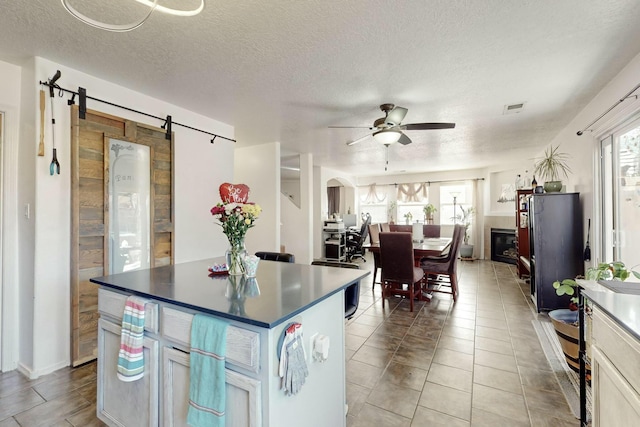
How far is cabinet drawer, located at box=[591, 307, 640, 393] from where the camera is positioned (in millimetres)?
907

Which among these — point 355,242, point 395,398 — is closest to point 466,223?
point 355,242

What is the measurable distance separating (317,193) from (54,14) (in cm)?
572

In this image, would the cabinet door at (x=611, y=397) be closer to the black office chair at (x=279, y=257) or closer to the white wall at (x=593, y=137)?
the black office chair at (x=279, y=257)

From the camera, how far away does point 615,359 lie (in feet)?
3.41

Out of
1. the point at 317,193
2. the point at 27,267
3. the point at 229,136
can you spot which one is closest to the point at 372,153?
the point at 317,193

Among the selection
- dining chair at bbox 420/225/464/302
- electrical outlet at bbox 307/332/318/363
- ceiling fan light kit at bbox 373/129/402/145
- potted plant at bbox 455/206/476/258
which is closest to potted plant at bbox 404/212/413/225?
potted plant at bbox 455/206/476/258

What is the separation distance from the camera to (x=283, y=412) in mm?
1071

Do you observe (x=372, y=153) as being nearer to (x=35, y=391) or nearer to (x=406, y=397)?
(x=406, y=397)

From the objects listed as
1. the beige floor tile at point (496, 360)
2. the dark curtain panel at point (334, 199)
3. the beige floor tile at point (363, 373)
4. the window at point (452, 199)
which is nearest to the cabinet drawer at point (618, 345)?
the beige floor tile at point (496, 360)

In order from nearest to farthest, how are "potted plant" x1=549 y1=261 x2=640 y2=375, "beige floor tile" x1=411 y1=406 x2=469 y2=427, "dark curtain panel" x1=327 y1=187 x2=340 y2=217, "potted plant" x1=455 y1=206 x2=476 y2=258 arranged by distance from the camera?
"beige floor tile" x1=411 y1=406 x2=469 y2=427 < "potted plant" x1=549 y1=261 x2=640 y2=375 < "potted plant" x1=455 y1=206 x2=476 y2=258 < "dark curtain panel" x1=327 y1=187 x2=340 y2=217

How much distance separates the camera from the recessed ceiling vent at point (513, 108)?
3106 millimetres

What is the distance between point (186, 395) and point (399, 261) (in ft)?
9.23

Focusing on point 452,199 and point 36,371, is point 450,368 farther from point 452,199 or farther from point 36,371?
point 452,199

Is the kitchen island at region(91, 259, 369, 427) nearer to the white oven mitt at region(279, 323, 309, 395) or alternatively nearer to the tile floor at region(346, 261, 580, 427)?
the white oven mitt at region(279, 323, 309, 395)
